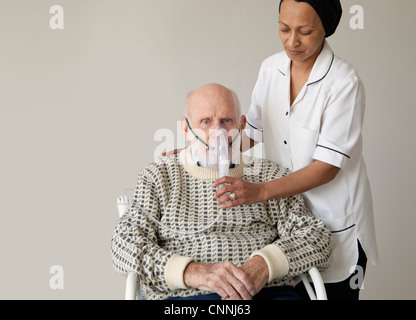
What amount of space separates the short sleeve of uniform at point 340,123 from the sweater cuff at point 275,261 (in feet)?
1.33

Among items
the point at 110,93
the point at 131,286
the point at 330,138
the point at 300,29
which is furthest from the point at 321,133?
the point at 110,93

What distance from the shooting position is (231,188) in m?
1.93

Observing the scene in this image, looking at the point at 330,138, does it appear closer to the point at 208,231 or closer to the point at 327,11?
the point at 327,11

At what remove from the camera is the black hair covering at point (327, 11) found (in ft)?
6.61

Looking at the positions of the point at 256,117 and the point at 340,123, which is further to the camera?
the point at 256,117

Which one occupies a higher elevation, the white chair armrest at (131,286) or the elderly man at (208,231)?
the elderly man at (208,231)

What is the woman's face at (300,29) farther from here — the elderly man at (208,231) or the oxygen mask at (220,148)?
the oxygen mask at (220,148)

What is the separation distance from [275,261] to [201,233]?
0.28m

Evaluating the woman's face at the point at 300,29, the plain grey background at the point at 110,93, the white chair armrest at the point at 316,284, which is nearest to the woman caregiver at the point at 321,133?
the woman's face at the point at 300,29

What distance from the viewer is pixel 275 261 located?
1897 mm
